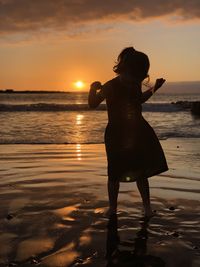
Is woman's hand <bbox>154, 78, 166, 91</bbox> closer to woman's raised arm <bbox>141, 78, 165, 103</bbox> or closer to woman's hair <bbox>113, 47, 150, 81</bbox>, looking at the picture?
woman's raised arm <bbox>141, 78, 165, 103</bbox>

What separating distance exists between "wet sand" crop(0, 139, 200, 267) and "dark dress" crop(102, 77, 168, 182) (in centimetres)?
58

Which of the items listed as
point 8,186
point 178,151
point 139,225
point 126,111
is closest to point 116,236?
point 139,225

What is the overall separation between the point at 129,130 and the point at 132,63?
0.80 metres

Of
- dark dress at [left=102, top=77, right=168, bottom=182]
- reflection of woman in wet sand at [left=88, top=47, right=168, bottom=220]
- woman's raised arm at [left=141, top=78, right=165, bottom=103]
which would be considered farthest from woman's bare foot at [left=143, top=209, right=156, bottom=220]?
woman's raised arm at [left=141, top=78, right=165, bottom=103]

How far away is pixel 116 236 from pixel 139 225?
0.48m

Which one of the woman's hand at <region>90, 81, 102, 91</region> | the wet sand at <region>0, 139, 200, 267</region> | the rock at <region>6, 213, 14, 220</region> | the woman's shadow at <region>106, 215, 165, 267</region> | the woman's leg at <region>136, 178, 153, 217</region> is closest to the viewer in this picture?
the woman's shadow at <region>106, 215, 165, 267</region>

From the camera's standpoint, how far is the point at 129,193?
6.41 meters

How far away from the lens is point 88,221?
16.1 feet

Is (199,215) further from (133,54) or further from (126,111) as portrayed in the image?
(133,54)

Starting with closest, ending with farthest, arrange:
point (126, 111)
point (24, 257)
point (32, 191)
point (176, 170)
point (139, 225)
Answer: point (24, 257), point (139, 225), point (126, 111), point (32, 191), point (176, 170)

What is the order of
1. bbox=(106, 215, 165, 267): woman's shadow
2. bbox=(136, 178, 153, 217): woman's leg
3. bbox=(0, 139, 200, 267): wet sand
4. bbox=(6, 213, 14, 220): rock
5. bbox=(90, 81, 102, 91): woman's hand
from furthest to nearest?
bbox=(136, 178, 153, 217): woman's leg → bbox=(6, 213, 14, 220): rock → bbox=(90, 81, 102, 91): woman's hand → bbox=(0, 139, 200, 267): wet sand → bbox=(106, 215, 165, 267): woman's shadow

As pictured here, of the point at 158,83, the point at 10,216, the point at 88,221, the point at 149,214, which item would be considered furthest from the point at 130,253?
the point at 158,83

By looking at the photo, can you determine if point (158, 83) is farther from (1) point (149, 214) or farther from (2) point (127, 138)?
(1) point (149, 214)

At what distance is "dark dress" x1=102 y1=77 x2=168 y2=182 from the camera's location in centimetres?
505
